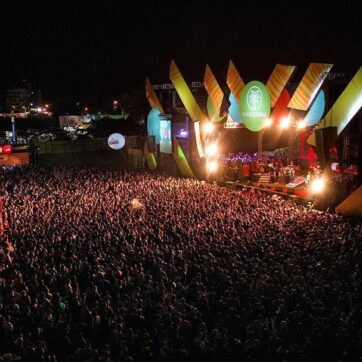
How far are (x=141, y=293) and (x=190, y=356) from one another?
207 centimetres

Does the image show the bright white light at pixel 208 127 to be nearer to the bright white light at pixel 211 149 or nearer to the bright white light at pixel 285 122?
the bright white light at pixel 211 149

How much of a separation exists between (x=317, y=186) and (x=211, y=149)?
6784 mm

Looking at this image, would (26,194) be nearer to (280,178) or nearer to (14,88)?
(280,178)

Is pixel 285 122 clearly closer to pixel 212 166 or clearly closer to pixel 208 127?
pixel 208 127

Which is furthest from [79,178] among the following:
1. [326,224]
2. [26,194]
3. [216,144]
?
[326,224]

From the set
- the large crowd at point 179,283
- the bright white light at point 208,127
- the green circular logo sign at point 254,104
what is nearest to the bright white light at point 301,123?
the green circular logo sign at point 254,104

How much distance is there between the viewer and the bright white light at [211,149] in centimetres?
2027

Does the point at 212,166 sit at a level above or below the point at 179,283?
above

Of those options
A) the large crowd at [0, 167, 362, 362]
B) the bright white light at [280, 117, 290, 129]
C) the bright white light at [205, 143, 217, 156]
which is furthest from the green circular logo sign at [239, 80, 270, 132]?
the large crowd at [0, 167, 362, 362]

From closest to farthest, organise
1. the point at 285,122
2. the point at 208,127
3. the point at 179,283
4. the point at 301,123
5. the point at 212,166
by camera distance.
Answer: the point at 179,283 → the point at 301,123 → the point at 285,122 → the point at 212,166 → the point at 208,127

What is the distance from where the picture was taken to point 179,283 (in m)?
7.45

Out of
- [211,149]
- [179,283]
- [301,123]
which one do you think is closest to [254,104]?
[301,123]

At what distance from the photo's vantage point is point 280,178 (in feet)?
59.3

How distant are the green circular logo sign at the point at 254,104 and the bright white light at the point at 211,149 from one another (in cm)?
356
